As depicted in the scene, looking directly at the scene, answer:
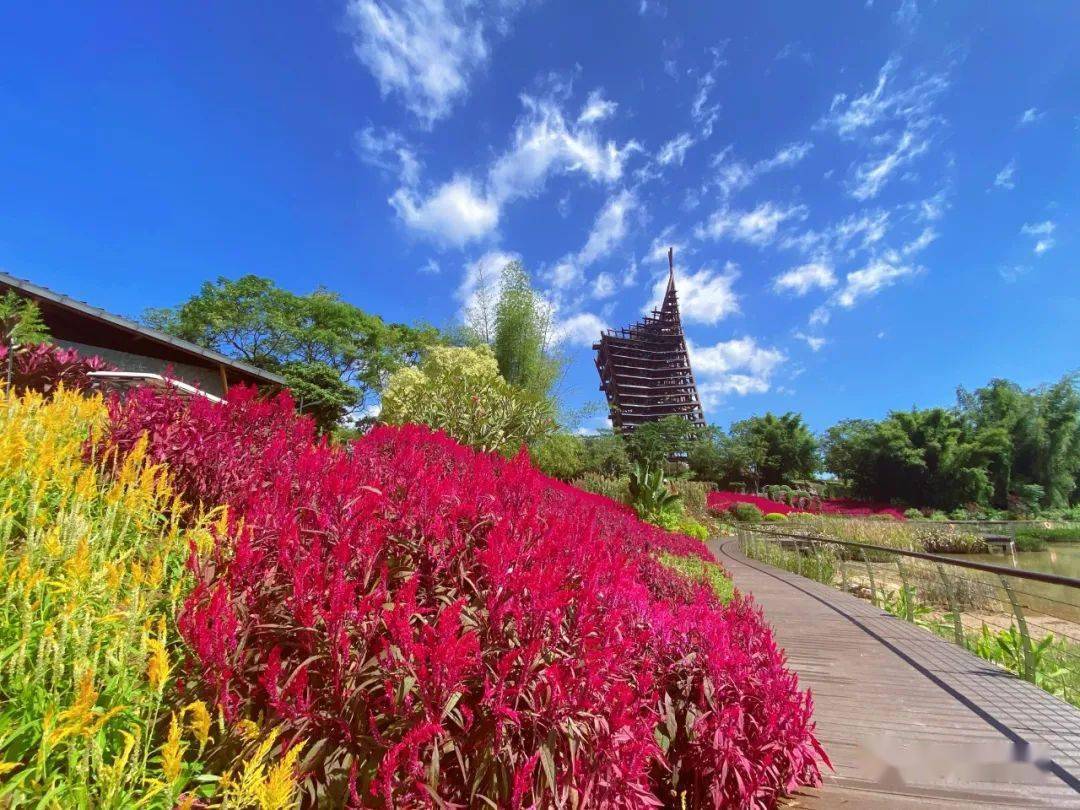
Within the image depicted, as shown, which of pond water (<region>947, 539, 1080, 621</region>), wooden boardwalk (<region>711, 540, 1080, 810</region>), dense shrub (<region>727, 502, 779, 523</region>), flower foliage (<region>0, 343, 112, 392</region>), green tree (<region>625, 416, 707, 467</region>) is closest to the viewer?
wooden boardwalk (<region>711, 540, 1080, 810</region>)

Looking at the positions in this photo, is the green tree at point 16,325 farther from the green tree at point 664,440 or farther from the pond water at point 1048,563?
the green tree at point 664,440

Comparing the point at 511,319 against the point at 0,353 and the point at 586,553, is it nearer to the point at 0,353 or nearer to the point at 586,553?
the point at 0,353

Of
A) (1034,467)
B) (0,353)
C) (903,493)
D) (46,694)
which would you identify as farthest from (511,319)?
(1034,467)

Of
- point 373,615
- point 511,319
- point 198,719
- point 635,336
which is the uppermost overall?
point 635,336

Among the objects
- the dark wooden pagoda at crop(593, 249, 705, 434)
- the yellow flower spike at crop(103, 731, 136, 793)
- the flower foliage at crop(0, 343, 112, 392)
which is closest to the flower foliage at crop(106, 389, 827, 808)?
the yellow flower spike at crop(103, 731, 136, 793)

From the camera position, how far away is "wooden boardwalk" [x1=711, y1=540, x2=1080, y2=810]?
2.13 m

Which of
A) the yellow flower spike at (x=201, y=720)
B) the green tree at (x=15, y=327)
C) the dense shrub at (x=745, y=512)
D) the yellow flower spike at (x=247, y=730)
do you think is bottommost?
the yellow flower spike at (x=247, y=730)

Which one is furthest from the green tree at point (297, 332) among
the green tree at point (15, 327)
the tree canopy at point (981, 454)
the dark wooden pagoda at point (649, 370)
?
the tree canopy at point (981, 454)

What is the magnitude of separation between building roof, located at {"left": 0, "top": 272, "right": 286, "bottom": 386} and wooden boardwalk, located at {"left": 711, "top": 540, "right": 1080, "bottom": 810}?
444 inches

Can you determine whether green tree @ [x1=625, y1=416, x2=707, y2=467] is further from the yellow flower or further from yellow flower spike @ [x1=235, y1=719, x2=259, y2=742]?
the yellow flower

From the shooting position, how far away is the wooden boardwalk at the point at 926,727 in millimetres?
2133

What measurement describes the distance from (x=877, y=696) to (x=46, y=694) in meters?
4.03

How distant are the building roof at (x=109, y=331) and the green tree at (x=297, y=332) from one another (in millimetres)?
8303

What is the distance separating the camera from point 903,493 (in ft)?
92.6
